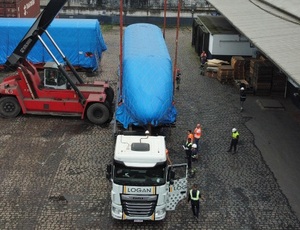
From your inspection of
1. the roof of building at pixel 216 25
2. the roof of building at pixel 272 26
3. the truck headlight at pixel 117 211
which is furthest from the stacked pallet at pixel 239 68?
the truck headlight at pixel 117 211

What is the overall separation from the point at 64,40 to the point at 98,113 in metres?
10.5

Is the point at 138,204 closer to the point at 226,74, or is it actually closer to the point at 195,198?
the point at 195,198

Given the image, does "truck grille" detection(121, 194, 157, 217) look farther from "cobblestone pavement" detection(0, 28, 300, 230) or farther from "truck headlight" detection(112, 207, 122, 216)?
"cobblestone pavement" detection(0, 28, 300, 230)

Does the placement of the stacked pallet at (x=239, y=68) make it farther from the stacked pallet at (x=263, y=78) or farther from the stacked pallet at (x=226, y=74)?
the stacked pallet at (x=263, y=78)

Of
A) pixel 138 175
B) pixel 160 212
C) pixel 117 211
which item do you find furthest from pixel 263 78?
pixel 117 211

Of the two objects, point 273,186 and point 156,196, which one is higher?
point 156,196

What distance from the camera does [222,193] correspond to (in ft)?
51.8

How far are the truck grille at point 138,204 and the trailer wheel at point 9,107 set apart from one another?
1126 centimetres

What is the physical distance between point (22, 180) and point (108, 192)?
346 centimetres

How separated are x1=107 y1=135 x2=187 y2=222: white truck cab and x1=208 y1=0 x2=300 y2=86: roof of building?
18.3ft

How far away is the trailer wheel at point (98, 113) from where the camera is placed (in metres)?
21.3

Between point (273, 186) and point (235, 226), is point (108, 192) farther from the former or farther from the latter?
point (273, 186)

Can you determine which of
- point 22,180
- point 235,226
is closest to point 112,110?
point 22,180

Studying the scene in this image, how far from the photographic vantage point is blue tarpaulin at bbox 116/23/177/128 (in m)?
16.8
